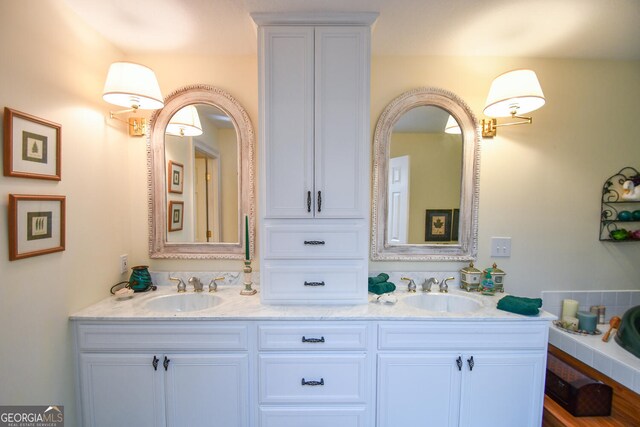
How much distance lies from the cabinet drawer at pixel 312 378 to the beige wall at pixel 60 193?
3.29 feet

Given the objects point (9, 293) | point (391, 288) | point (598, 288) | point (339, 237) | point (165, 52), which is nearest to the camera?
point (9, 293)

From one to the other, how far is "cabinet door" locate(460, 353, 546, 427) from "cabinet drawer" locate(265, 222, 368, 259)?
832mm

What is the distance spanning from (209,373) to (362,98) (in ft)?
5.48

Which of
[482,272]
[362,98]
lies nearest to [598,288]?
[482,272]

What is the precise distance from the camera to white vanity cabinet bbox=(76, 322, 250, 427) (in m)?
1.44

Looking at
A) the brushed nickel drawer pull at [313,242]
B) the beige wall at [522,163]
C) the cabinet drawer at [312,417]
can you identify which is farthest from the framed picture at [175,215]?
the cabinet drawer at [312,417]

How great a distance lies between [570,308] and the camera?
1866 millimetres

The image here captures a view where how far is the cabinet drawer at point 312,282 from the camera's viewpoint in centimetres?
158

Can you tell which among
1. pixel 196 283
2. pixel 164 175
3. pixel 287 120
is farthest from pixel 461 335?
pixel 164 175

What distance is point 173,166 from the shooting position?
1.89 m

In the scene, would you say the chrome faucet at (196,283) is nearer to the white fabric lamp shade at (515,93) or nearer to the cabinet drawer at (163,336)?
the cabinet drawer at (163,336)

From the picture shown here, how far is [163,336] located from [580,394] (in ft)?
7.16

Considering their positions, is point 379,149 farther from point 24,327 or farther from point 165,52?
point 24,327

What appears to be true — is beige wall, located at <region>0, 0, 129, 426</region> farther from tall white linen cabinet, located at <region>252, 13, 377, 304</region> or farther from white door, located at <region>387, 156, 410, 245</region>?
white door, located at <region>387, 156, 410, 245</region>
